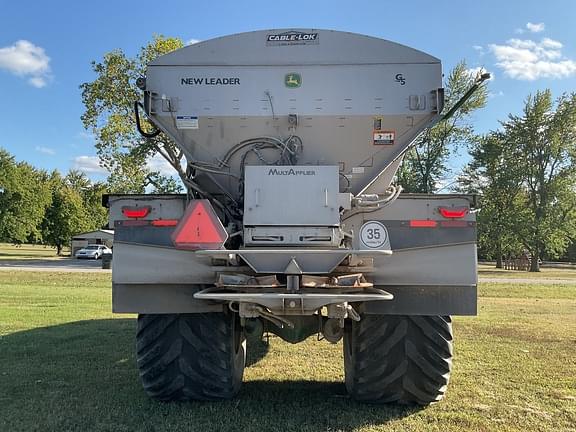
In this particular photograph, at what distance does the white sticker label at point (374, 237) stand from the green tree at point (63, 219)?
66650 mm

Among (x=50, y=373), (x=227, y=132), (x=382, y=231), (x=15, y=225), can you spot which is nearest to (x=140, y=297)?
(x=227, y=132)

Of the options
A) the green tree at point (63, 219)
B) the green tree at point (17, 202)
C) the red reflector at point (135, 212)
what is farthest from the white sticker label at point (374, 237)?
the green tree at point (63, 219)

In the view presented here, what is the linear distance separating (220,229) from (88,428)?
1.82m

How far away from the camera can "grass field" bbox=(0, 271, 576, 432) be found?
14.6ft

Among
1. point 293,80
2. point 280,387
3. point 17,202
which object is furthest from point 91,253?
point 293,80

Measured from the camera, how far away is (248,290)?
3969mm

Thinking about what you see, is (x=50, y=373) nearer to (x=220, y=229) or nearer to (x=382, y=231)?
(x=220, y=229)

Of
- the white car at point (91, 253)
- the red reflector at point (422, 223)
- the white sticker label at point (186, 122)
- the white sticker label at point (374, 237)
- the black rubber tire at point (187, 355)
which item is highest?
the white sticker label at point (186, 122)

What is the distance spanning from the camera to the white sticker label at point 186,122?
481 cm

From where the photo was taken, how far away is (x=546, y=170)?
45281 millimetres

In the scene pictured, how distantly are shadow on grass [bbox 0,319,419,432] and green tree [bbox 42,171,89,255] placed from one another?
63.0 meters

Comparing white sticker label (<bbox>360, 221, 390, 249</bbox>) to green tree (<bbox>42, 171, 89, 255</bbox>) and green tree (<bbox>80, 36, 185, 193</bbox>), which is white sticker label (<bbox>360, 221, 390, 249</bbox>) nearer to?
green tree (<bbox>80, 36, 185, 193</bbox>)

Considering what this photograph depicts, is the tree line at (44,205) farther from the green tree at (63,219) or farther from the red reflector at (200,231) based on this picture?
the red reflector at (200,231)

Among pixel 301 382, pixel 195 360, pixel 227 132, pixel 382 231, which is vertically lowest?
pixel 301 382
